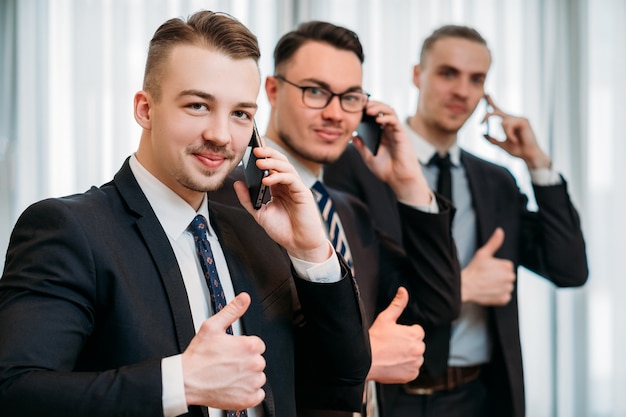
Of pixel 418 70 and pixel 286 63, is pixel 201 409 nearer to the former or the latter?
pixel 286 63

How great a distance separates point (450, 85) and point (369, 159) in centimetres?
59

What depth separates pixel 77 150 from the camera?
423 cm

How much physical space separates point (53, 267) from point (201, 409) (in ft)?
1.12

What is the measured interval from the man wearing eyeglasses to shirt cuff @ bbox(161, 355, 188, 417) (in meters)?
0.81

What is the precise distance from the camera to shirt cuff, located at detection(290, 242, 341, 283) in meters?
1.60

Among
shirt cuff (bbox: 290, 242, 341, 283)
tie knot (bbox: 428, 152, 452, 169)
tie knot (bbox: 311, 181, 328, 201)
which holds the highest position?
tie knot (bbox: 428, 152, 452, 169)

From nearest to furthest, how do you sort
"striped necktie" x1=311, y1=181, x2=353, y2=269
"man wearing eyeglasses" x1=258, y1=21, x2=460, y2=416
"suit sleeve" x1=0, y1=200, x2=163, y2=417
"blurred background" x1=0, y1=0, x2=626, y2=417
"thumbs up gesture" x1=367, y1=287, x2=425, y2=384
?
"suit sleeve" x1=0, y1=200, x2=163, y2=417
"thumbs up gesture" x1=367, y1=287, x2=425, y2=384
"striped necktie" x1=311, y1=181, x2=353, y2=269
"man wearing eyeglasses" x1=258, y1=21, x2=460, y2=416
"blurred background" x1=0, y1=0, x2=626, y2=417

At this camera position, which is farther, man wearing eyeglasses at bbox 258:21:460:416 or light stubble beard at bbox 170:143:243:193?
man wearing eyeglasses at bbox 258:21:460:416

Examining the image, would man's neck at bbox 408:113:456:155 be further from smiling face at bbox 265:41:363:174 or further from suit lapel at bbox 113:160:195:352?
suit lapel at bbox 113:160:195:352

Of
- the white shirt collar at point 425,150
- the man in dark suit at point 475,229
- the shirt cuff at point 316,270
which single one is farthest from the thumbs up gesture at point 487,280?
the shirt cuff at point 316,270

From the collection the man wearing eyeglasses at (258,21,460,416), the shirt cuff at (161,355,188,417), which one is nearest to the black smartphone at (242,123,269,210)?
the shirt cuff at (161,355,188,417)

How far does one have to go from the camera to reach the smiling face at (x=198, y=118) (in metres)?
1.47

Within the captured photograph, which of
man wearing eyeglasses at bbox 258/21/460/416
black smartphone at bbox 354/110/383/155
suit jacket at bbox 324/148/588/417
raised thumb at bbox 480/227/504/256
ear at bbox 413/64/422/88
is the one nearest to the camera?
man wearing eyeglasses at bbox 258/21/460/416

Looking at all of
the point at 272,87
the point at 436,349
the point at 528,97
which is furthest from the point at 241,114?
the point at 528,97
